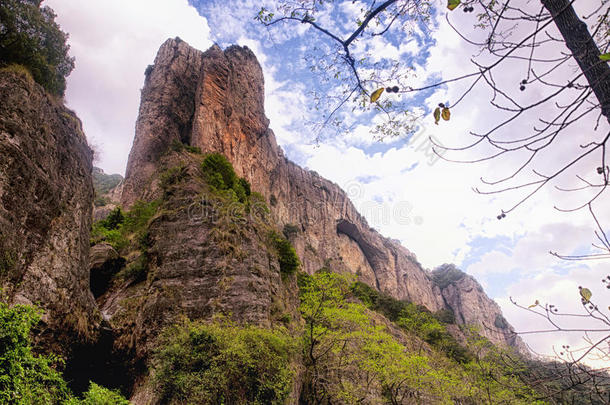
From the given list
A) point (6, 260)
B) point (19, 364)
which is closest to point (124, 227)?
point (6, 260)

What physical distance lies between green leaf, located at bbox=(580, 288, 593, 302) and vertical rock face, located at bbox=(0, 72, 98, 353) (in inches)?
343

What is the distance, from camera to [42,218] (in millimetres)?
7750

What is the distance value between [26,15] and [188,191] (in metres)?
8.22

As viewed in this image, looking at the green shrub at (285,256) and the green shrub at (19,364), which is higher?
the green shrub at (285,256)

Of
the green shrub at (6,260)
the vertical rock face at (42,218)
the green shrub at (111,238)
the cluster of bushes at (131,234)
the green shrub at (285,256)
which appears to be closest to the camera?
the green shrub at (6,260)

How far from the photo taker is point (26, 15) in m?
10.0

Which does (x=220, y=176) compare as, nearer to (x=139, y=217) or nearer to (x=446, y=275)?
(x=139, y=217)

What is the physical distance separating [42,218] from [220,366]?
6.12m

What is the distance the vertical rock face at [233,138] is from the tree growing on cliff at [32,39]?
33.7 feet

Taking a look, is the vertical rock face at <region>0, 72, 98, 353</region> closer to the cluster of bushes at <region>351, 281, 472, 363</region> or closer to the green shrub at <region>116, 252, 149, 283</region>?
the green shrub at <region>116, 252, 149, 283</region>

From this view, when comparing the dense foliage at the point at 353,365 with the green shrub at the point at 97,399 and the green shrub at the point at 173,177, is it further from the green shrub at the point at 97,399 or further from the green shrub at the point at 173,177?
the green shrub at the point at 173,177

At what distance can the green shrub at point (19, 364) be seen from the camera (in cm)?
512

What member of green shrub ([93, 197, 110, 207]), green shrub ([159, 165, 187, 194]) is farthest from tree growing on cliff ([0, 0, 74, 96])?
green shrub ([93, 197, 110, 207])

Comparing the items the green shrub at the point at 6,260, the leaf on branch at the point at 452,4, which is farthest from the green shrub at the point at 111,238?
the leaf on branch at the point at 452,4
